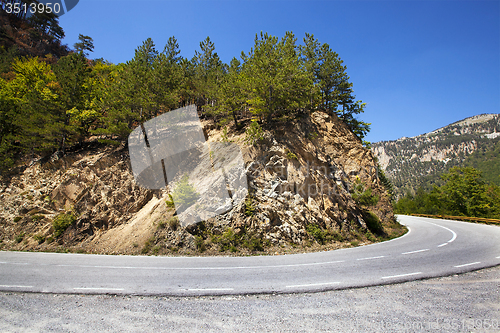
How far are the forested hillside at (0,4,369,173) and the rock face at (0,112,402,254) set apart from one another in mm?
2097

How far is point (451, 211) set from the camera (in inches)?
1619

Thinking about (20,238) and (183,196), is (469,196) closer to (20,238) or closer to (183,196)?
(183,196)

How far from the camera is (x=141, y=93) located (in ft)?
58.0

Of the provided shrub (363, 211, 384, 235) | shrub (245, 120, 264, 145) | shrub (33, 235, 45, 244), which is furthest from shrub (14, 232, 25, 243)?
shrub (363, 211, 384, 235)

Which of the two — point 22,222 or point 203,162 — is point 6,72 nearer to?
point 22,222

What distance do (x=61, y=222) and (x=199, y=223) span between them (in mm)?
→ 10681

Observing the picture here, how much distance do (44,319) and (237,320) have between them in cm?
396

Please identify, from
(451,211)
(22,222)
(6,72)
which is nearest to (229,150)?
(22,222)

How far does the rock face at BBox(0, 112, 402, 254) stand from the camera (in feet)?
41.2

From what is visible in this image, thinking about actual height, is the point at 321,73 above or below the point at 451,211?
above

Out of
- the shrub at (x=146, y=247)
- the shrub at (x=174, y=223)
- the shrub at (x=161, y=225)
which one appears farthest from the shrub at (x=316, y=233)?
the shrub at (x=146, y=247)

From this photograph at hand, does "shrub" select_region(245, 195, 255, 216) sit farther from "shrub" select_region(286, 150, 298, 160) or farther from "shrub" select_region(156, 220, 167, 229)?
"shrub" select_region(156, 220, 167, 229)

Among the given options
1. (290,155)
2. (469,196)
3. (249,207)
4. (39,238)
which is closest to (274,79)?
(290,155)

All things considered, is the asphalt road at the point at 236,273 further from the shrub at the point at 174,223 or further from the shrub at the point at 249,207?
the shrub at the point at 249,207
